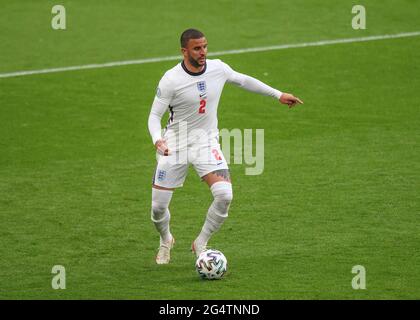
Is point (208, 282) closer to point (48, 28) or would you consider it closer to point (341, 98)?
point (341, 98)

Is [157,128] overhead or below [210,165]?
overhead

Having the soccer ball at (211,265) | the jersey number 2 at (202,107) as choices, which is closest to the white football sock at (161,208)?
the soccer ball at (211,265)

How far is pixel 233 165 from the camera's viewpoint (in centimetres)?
1504

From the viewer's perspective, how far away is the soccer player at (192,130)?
10.7 meters

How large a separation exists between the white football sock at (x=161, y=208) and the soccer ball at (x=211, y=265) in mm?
803

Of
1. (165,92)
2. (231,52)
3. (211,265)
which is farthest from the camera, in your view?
(231,52)

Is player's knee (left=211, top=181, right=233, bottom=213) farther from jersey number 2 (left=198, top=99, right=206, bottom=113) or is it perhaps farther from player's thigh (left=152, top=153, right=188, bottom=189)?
jersey number 2 (left=198, top=99, right=206, bottom=113)

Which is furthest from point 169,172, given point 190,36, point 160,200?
point 190,36

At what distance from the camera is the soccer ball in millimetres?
10359

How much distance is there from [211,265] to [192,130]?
1549mm

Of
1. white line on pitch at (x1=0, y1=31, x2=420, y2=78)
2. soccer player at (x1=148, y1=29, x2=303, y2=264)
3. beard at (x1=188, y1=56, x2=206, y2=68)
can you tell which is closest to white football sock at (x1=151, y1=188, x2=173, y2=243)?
soccer player at (x1=148, y1=29, x2=303, y2=264)

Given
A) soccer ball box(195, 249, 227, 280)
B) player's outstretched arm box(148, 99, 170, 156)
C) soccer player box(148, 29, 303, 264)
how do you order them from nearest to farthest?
player's outstretched arm box(148, 99, 170, 156)
soccer ball box(195, 249, 227, 280)
soccer player box(148, 29, 303, 264)

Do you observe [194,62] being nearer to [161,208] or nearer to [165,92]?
[165,92]

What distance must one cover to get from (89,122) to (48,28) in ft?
18.3
